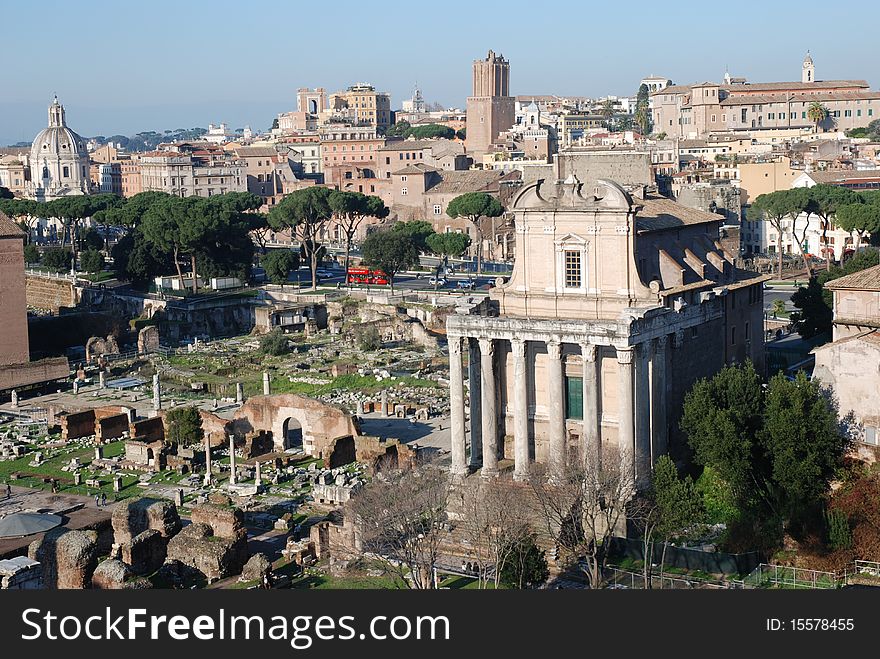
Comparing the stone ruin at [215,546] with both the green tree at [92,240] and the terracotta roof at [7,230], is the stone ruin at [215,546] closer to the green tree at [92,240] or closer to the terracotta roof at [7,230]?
the terracotta roof at [7,230]

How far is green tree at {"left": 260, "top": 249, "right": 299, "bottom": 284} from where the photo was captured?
3147 inches

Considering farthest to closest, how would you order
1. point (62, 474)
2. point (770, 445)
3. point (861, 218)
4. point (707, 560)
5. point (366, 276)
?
point (366, 276) → point (861, 218) → point (62, 474) → point (770, 445) → point (707, 560)

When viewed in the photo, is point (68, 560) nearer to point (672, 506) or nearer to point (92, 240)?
point (672, 506)

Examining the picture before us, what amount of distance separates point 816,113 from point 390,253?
6777 cm

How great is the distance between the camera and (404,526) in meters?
29.0

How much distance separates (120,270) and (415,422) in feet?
146

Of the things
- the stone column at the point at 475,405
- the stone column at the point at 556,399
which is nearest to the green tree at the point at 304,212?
the stone column at the point at 475,405

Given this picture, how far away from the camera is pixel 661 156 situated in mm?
110438

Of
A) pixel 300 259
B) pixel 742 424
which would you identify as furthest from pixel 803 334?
pixel 300 259

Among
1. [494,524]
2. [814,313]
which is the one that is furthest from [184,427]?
[814,313]

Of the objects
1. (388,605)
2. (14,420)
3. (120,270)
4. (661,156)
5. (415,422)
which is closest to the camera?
(388,605)

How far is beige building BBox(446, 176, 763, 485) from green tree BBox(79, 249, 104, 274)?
61.0m

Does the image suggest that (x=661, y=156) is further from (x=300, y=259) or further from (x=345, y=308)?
(x=345, y=308)

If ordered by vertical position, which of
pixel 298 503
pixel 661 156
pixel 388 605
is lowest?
pixel 298 503
